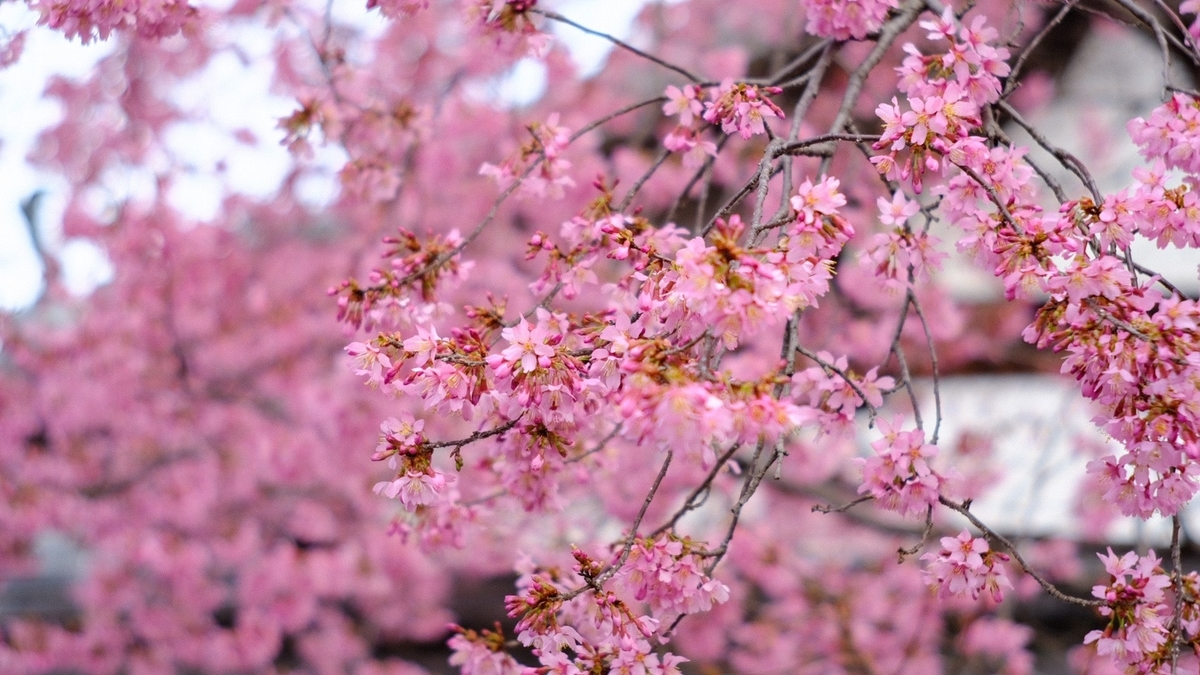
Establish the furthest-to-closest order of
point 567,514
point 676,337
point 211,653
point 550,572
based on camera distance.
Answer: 1. point 211,653
2. point 567,514
3. point 550,572
4. point 676,337

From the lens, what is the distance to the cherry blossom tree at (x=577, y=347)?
154 cm

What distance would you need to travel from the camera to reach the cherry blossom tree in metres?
1.54

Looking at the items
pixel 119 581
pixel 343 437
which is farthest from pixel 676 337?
pixel 119 581

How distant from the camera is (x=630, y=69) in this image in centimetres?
521

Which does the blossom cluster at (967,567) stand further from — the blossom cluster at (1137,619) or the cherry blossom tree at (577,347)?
the blossom cluster at (1137,619)

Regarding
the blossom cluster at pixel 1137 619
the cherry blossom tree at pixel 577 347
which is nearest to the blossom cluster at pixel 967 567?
the cherry blossom tree at pixel 577 347

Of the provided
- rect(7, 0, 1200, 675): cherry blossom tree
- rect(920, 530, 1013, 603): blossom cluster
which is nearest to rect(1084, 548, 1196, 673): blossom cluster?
rect(7, 0, 1200, 675): cherry blossom tree

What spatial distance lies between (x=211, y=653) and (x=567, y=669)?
4265 millimetres

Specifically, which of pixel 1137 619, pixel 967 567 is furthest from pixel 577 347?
pixel 1137 619

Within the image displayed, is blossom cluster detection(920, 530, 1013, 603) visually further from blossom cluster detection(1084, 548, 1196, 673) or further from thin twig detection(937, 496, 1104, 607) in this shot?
blossom cluster detection(1084, 548, 1196, 673)

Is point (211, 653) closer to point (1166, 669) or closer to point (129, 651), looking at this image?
point (129, 651)

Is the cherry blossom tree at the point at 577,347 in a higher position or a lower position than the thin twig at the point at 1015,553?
higher

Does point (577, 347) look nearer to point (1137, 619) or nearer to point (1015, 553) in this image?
point (1015, 553)

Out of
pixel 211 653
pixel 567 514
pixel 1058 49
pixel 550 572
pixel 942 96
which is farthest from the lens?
pixel 1058 49
